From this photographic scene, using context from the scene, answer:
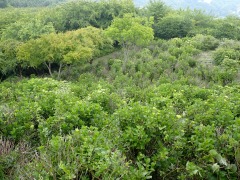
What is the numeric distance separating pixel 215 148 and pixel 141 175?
52.8 inches

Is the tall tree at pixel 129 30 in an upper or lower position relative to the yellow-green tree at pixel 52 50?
upper

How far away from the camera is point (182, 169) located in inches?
138

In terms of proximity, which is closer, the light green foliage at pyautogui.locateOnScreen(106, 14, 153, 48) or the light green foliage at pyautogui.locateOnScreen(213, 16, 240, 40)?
the light green foliage at pyautogui.locateOnScreen(106, 14, 153, 48)

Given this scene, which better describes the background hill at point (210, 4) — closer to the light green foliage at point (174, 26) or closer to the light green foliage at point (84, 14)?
the light green foliage at point (84, 14)

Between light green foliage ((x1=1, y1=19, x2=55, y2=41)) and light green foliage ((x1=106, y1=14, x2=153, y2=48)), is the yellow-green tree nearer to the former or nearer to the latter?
light green foliage ((x1=106, y1=14, x2=153, y2=48))

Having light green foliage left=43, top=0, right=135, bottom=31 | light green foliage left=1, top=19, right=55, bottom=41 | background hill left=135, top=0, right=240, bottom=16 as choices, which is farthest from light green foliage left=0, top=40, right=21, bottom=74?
background hill left=135, top=0, right=240, bottom=16

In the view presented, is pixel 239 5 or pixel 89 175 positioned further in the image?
pixel 239 5

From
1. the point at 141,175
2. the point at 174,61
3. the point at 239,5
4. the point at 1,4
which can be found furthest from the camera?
the point at 239,5

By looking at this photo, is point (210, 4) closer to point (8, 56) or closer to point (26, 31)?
point (26, 31)

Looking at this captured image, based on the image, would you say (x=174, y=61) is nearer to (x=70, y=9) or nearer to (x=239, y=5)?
(x=70, y=9)

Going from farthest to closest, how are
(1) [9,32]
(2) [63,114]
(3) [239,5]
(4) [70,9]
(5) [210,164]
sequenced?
(3) [239,5]
(4) [70,9]
(1) [9,32]
(2) [63,114]
(5) [210,164]

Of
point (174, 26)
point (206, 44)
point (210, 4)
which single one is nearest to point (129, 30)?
point (206, 44)

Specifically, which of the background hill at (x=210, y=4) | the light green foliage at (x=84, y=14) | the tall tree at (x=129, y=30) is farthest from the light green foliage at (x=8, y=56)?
the background hill at (x=210, y=4)

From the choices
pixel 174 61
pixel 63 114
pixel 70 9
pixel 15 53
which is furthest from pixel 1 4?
pixel 63 114
